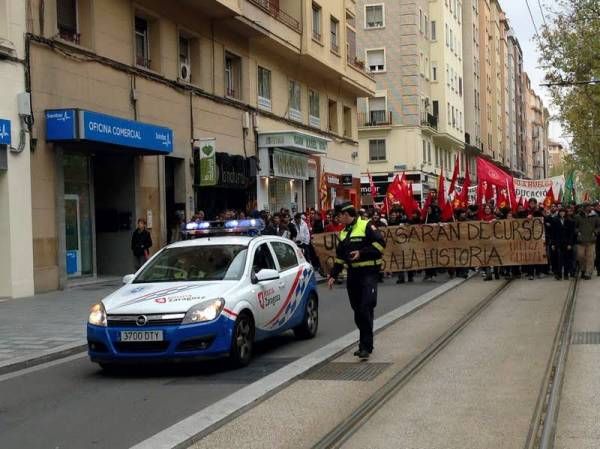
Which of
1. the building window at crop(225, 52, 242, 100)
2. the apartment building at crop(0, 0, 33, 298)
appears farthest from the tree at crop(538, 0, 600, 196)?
the apartment building at crop(0, 0, 33, 298)

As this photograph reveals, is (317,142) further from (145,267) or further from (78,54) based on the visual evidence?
(145,267)

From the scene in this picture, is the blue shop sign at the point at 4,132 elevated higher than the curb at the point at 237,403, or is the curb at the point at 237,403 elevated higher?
the blue shop sign at the point at 4,132

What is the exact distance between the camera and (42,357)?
408 inches

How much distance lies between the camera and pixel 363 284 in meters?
9.66

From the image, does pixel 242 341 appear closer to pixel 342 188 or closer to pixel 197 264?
pixel 197 264

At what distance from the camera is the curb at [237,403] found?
6.18m

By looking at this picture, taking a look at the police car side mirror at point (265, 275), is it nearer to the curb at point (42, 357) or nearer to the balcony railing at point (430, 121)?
the curb at point (42, 357)

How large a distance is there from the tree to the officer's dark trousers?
22.6 m

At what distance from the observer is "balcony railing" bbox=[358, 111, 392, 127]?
5481cm

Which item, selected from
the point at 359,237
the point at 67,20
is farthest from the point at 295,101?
the point at 359,237

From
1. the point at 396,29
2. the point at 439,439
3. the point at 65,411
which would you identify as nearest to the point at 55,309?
the point at 65,411

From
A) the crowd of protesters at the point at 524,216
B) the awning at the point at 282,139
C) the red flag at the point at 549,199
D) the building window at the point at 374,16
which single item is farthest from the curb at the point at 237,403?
the building window at the point at 374,16

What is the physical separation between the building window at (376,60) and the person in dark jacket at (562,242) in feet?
116

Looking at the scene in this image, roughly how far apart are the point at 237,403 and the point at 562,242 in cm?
1462
